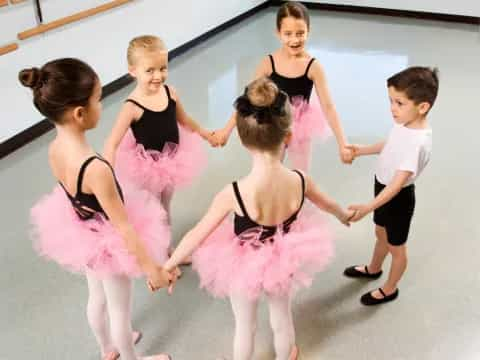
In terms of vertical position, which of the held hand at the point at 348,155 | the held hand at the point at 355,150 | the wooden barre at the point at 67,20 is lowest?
the held hand at the point at 348,155

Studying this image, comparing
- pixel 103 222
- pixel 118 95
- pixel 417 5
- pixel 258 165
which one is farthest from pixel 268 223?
pixel 417 5

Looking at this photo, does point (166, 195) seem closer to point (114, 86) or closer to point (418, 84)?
point (418, 84)

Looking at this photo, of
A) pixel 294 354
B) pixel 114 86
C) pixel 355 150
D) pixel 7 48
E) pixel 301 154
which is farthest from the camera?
pixel 114 86

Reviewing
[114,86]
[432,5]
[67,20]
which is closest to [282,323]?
[67,20]

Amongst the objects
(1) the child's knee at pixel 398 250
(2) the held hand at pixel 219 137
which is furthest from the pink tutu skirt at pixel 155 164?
(1) the child's knee at pixel 398 250

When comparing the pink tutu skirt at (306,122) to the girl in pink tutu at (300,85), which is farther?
the pink tutu skirt at (306,122)

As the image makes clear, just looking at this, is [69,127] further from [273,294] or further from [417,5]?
[417,5]

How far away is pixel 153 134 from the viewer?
2.08 metres

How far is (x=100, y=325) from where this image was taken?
180 centimetres

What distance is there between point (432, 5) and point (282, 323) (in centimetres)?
521

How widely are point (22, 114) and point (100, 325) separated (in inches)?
82.1

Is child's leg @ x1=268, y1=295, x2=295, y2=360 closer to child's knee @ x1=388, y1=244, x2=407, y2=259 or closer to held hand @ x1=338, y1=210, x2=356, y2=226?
held hand @ x1=338, y1=210, x2=356, y2=226

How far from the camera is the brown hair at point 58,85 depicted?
141 centimetres

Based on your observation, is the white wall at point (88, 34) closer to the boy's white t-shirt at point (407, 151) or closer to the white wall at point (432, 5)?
the white wall at point (432, 5)
